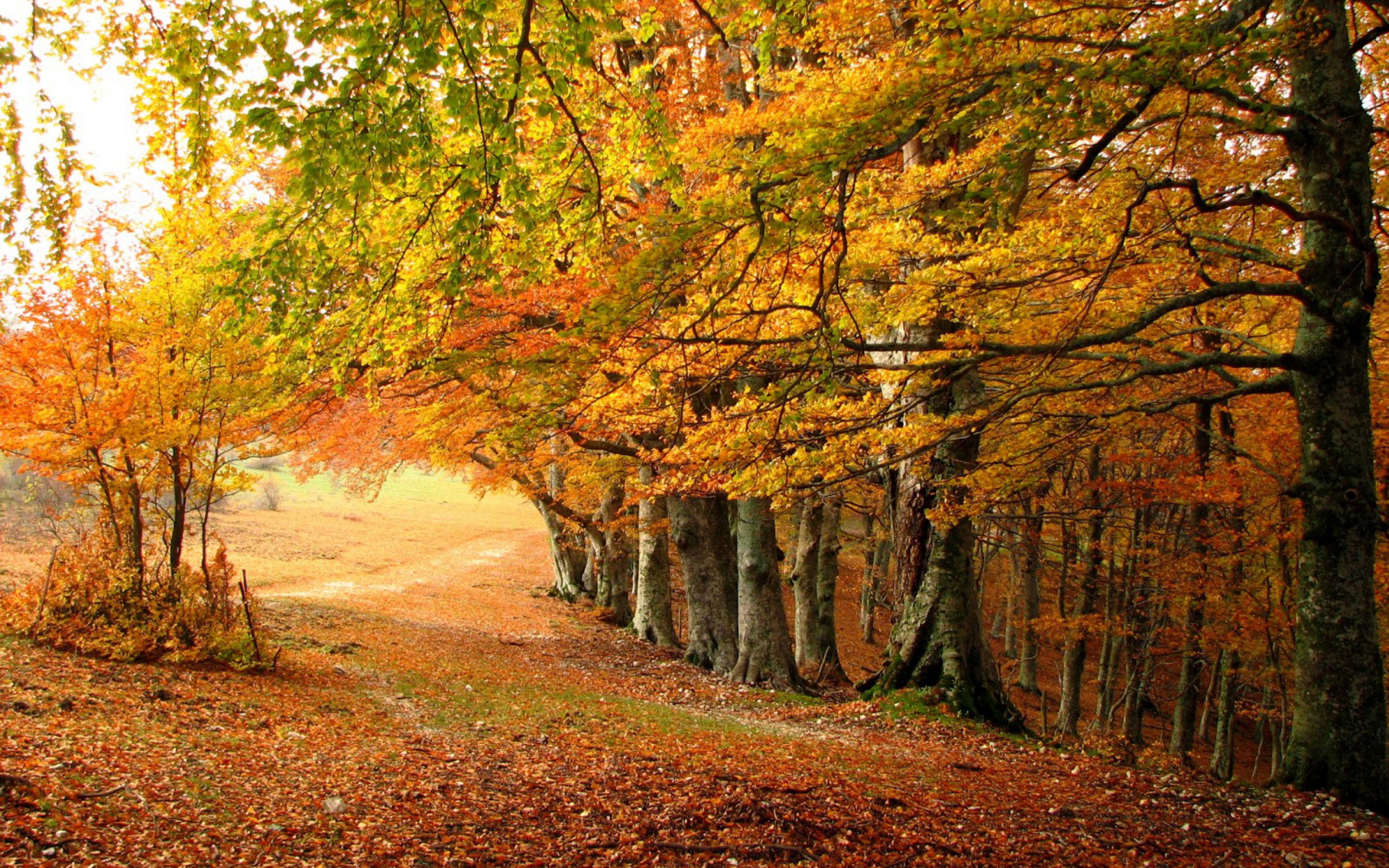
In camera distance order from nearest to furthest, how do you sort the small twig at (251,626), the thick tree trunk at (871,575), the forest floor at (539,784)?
the forest floor at (539,784), the small twig at (251,626), the thick tree trunk at (871,575)

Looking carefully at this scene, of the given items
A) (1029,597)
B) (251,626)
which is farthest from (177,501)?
(1029,597)

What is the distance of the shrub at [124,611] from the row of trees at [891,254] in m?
2.70

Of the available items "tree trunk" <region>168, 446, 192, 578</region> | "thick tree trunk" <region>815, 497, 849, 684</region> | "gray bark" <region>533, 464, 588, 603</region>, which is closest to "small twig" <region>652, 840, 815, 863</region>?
"tree trunk" <region>168, 446, 192, 578</region>

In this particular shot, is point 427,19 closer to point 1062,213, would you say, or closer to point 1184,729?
point 1062,213

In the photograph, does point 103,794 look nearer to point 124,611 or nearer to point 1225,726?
point 124,611

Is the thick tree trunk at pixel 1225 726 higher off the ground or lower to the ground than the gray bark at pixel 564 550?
lower

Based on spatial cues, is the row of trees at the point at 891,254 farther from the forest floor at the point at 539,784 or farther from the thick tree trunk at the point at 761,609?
the forest floor at the point at 539,784

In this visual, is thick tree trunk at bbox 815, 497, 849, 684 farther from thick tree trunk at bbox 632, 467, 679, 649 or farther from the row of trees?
the row of trees

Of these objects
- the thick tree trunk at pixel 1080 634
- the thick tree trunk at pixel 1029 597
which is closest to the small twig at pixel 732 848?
the thick tree trunk at pixel 1029 597

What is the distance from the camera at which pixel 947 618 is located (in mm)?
9156

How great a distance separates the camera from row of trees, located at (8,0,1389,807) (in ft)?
12.2

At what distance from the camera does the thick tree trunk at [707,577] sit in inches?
529

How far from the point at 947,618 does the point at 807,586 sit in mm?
6448

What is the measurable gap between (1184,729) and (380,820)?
14.8m
